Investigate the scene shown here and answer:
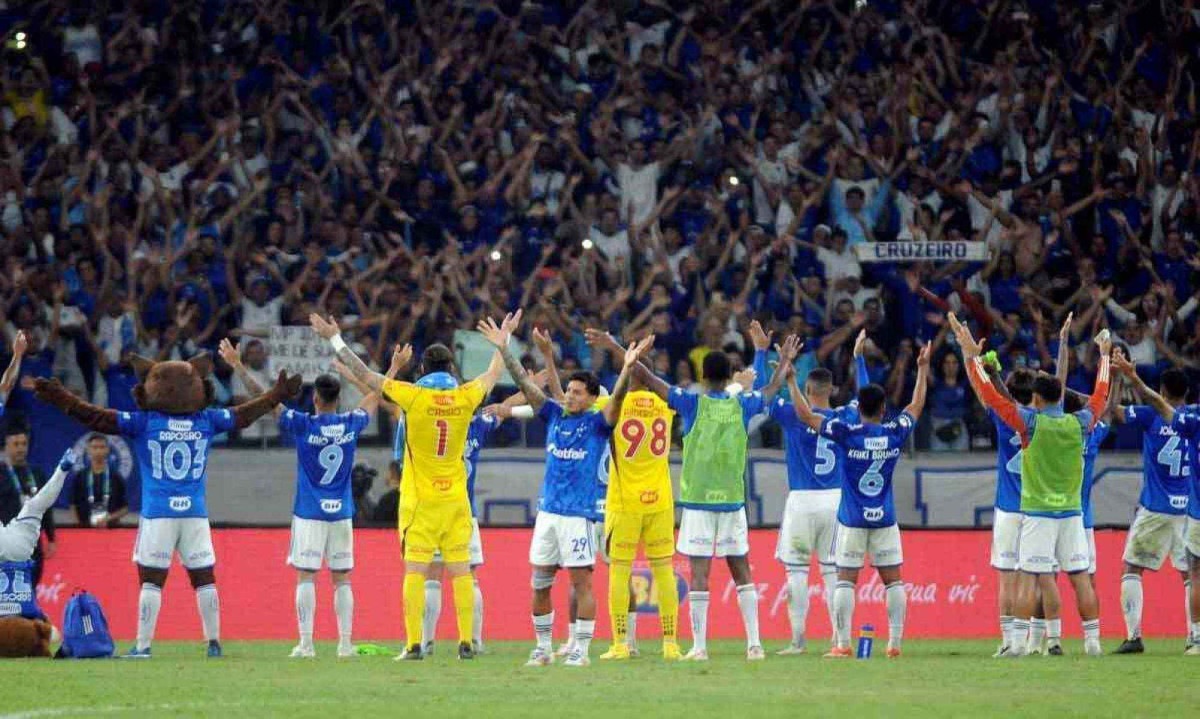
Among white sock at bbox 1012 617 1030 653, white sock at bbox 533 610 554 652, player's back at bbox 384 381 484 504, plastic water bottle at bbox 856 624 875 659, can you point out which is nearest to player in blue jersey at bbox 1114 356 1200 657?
white sock at bbox 1012 617 1030 653

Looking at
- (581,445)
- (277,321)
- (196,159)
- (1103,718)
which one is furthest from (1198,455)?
(196,159)

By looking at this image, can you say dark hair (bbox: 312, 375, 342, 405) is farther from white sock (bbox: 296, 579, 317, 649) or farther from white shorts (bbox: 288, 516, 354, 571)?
white sock (bbox: 296, 579, 317, 649)

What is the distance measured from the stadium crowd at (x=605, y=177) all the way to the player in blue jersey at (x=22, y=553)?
205 inches

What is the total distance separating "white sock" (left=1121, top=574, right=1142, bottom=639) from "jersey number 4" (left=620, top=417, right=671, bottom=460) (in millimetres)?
4977

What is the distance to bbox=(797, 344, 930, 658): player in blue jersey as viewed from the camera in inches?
706

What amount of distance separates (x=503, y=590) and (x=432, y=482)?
5.43 m

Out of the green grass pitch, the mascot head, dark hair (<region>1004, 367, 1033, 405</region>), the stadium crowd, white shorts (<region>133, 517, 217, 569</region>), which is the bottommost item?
the green grass pitch

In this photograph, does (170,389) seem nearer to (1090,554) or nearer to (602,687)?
(602,687)

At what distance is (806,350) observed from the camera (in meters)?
25.1

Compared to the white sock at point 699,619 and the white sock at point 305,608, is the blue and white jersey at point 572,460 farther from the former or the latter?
the white sock at point 305,608

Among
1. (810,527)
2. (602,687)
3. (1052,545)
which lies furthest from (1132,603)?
(602,687)

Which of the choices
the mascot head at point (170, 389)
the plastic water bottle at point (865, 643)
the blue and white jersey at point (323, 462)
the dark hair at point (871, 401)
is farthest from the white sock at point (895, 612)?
the mascot head at point (170, 389)

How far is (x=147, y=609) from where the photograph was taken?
1759 centimetres

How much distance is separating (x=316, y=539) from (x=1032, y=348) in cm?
1097
